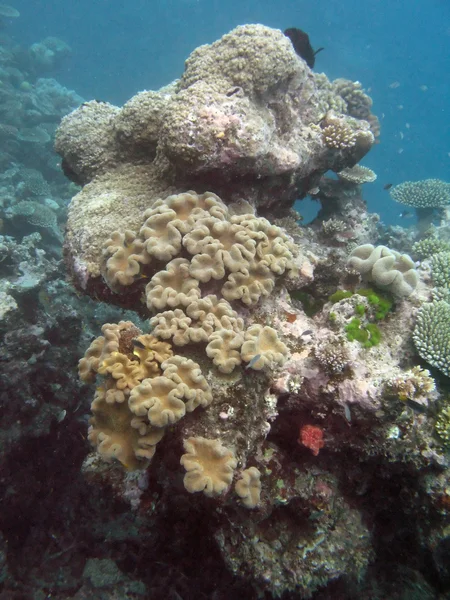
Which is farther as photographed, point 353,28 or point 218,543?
point 353,28

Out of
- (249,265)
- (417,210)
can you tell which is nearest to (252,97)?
(249,265)

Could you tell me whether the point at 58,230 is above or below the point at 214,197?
below

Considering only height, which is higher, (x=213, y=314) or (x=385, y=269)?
(x=385, y=269)

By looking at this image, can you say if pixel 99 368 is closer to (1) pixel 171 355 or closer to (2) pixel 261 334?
(1) pixel 171 355

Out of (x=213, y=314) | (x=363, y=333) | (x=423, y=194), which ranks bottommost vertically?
(x=213, y=314)

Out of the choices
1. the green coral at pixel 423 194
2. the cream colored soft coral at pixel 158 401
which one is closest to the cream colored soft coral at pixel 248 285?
the cream colored soft coral at pixel 158 401

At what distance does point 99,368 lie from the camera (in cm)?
337

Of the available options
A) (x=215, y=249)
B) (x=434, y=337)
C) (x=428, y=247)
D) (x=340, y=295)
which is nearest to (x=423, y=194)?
(x=428, y=247)

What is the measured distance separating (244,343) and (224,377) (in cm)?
41

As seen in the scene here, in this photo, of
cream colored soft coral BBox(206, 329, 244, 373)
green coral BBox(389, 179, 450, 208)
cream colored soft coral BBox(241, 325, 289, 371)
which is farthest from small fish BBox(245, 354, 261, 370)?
green coral BBox(389, 179, 450, 208)

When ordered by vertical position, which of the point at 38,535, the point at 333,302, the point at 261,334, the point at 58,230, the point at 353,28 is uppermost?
the point at 353,28

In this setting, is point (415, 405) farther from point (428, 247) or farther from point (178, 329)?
point (428, 247)

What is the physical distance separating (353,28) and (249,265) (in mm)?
85156

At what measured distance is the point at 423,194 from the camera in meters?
12.7
